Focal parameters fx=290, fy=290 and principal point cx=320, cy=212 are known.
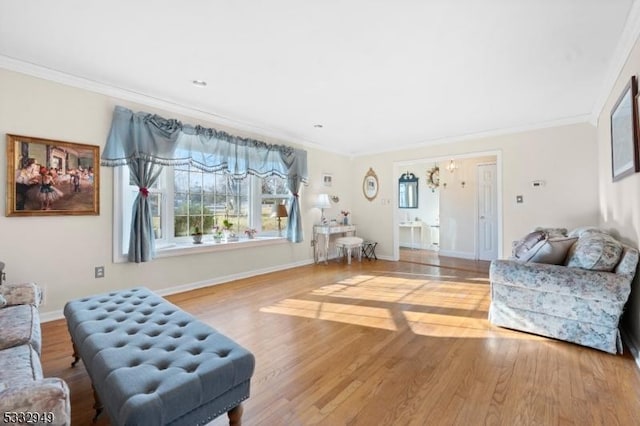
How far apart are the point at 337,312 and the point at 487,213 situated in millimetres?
4514

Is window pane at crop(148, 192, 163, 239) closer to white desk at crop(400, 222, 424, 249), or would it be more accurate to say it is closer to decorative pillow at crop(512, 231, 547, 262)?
decorative pillow at crop(512, 231, 547, 262)

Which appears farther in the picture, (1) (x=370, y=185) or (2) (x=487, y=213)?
(1) (x=370, y=185)

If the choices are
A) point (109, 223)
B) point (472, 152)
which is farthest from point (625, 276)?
point (109, 223)

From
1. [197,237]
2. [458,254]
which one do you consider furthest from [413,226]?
[197,237]

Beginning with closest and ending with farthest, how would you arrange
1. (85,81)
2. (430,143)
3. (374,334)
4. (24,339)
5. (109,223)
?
(24,339) → (374,334) → (85,81) → (109,223) → (430,143)

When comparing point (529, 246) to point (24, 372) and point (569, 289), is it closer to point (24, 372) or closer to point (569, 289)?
point (569, 289)

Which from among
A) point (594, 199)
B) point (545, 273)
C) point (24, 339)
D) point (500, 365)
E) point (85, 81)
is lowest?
point (500, 365)

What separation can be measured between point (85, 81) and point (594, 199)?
6397mm

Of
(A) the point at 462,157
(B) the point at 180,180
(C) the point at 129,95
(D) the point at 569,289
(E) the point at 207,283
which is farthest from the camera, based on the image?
(A) the point at 462,157

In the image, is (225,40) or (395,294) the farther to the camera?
(395,294)

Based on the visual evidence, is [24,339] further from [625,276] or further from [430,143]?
[430,143]

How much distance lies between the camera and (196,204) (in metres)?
4.12

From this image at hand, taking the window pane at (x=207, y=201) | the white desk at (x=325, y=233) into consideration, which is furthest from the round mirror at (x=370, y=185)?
the window pane at (x=207, y=201)

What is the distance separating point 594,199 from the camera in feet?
13.2
